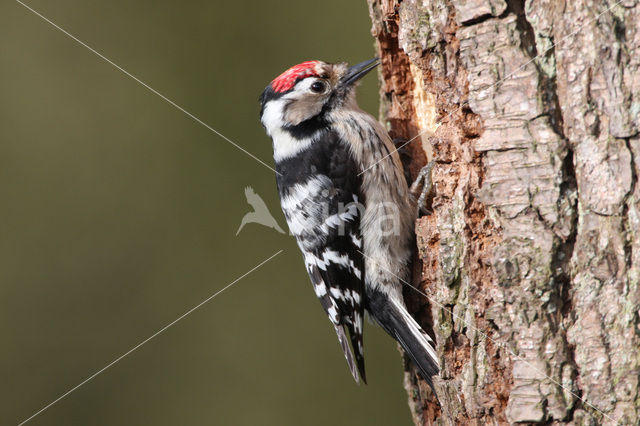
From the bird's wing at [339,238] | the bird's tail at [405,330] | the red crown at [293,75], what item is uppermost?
the red crown at [293,75]

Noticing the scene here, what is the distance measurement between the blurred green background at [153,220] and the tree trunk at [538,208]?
2467 mm

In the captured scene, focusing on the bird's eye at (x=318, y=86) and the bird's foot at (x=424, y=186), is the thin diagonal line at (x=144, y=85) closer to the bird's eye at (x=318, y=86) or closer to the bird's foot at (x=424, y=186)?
the bird's eye at (x=318, y=86)

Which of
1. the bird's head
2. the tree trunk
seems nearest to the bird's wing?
the bird's head

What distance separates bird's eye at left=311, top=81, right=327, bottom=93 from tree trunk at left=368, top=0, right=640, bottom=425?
88cm

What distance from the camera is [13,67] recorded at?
14.4 feet

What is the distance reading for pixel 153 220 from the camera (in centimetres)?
443

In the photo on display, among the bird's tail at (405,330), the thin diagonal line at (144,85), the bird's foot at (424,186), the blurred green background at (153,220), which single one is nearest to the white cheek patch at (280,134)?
the bird's foot at (424,186)

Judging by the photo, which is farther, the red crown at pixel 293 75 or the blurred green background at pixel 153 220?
the blurred green background at pixel 153 220

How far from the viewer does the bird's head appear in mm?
2820

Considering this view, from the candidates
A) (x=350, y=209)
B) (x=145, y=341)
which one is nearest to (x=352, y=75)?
(x=350, y=209)

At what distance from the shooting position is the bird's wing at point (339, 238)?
258 cm

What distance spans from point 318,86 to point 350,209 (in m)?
0.62

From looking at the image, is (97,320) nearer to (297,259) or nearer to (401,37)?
(297,259)

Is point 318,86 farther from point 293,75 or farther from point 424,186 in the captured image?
point 424,186
